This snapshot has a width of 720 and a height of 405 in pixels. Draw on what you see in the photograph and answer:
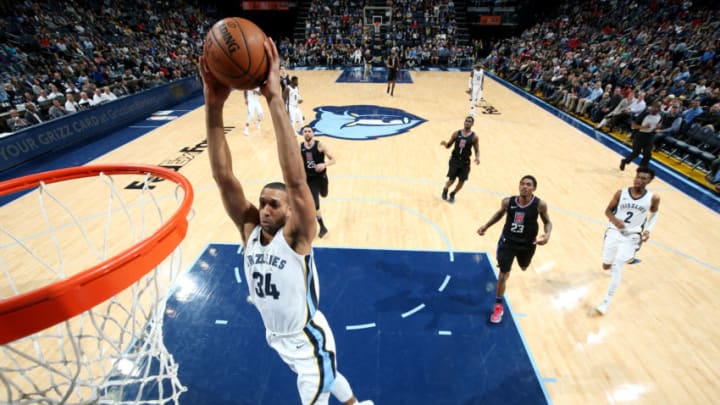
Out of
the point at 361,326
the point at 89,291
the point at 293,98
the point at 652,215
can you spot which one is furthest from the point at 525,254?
the point at 293,98

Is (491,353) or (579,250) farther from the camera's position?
(579,250)

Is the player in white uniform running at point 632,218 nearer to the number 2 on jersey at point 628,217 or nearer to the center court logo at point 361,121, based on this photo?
the number 2 on jersey at point 628,217

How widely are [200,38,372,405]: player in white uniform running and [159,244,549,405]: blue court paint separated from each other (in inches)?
50.2

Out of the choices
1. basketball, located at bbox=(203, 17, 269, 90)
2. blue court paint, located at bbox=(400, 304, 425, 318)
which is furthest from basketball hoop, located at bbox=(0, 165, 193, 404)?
blue court paint, located at bbox=(400, 304, 425, 318)

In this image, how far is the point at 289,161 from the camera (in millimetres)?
1734

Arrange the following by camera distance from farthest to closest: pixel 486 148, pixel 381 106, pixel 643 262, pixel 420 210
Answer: pixel 381 106, pixel 486 148, pixel 420 210, pixel 643 262

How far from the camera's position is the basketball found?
70.0 inches

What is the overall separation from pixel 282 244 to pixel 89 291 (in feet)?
2.95

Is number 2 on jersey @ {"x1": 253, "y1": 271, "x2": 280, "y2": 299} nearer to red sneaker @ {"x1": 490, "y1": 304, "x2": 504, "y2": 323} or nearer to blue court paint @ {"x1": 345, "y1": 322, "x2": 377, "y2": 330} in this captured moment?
blue court paint @ {"x1": 345, "y1": 322, "x2": 377, "y2": 330}

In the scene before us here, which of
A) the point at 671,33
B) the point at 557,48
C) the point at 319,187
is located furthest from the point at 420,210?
→ the point at 557,48

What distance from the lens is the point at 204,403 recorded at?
11.1 feet

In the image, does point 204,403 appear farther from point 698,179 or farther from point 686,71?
point 686,71

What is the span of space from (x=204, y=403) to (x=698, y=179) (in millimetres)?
10123

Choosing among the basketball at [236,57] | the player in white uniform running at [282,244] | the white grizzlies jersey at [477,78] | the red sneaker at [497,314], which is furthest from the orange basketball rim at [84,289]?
the white grizzlies jersey at [477,78]
